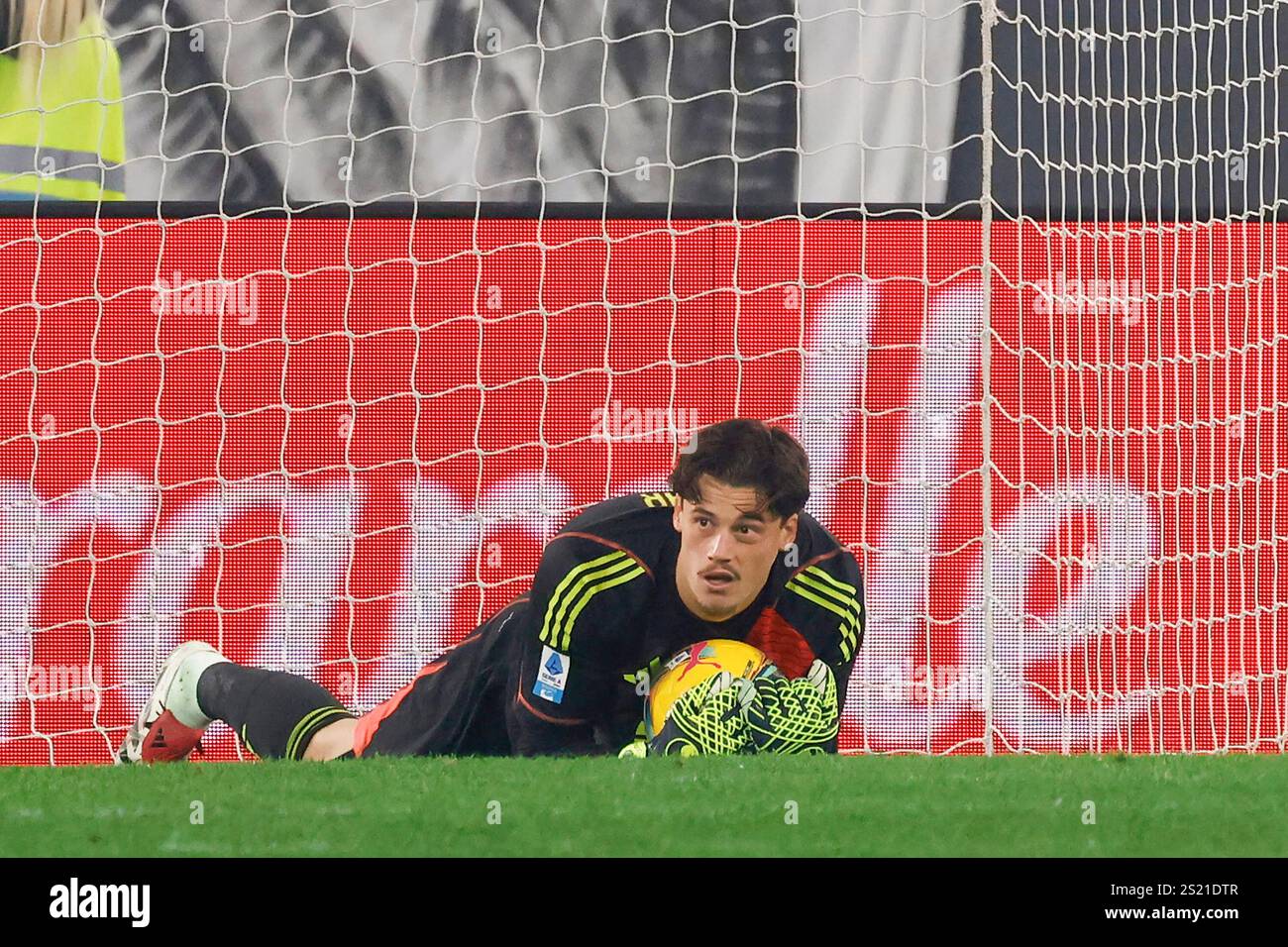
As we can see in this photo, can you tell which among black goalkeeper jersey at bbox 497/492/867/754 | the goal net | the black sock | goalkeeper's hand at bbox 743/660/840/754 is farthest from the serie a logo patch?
the goal net

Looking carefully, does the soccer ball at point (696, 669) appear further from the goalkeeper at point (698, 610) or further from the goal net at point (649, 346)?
the goal net at point (649, 346)

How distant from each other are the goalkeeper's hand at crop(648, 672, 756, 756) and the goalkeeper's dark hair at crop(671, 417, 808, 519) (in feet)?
1.50

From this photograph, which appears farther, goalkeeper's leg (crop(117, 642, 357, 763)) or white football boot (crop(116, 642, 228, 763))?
white football boot (crop(116, 642, 228, 763))

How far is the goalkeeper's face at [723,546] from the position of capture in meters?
4.27

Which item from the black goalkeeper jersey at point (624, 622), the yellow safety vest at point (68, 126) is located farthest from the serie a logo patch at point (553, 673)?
the yellow safety vest at point (68, 126)

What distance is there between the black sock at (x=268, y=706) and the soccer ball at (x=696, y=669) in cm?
103

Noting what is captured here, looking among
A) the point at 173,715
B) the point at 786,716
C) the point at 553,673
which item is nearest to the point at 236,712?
the point at 173,715

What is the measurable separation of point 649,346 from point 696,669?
5.16ft

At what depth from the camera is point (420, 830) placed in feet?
10.1

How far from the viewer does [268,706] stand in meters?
4.96

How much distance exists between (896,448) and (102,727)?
7.61 feet

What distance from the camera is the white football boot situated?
5141 millimetres

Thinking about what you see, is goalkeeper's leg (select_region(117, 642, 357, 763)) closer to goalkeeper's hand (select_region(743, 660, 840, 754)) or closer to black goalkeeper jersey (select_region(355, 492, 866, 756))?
black goalkeeper jersey (select_region(355, 492, 866, 756))

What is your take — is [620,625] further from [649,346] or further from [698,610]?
[649,346]
